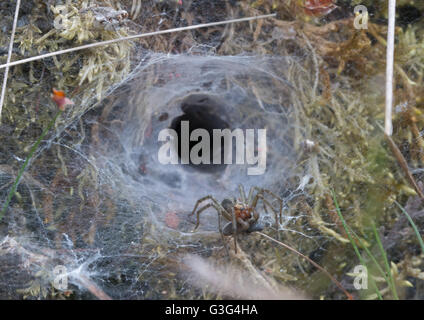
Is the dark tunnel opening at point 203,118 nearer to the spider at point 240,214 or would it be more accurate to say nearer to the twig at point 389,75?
the spider at point 240,214

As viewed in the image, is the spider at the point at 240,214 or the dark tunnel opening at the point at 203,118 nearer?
the spider at the point at 240,214

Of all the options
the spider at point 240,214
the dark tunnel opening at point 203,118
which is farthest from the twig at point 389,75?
the dark tunnel opening at point 203,118

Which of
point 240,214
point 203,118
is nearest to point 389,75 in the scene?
point 240,214

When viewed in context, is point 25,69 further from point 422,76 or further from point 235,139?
point 422,76

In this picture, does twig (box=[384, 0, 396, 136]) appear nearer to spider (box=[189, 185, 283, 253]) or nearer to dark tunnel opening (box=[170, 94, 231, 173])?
spider (box=[189, 185, 283, 253])

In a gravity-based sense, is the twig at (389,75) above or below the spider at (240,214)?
above

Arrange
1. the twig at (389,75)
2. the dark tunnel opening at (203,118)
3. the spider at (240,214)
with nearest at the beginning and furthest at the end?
the twig at (389,75), the spider at (240,214), the dark tunnel opening at (203,118)

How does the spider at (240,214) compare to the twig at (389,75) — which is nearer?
the twig at (389,75)

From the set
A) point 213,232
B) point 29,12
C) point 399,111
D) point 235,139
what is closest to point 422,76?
point 399,111

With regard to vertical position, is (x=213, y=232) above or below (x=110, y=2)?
below

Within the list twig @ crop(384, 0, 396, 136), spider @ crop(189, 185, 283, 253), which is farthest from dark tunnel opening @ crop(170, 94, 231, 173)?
twig @ crop(384, 0, 396, 136)

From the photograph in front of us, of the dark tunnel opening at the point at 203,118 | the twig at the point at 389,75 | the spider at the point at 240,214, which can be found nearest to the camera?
the twig at the point at 389,75
